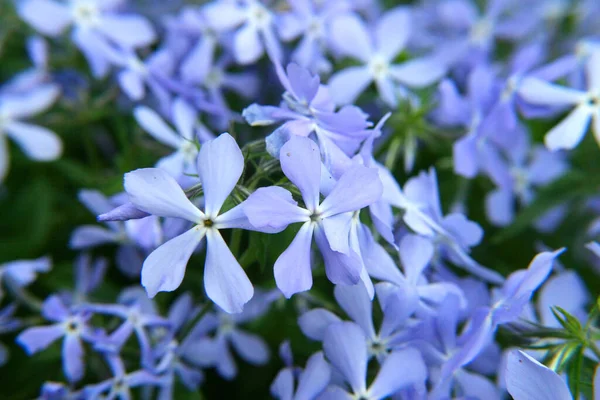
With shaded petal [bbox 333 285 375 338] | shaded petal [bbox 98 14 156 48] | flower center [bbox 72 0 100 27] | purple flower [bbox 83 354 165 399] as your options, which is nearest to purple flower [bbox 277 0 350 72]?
shaded petal [bbox 98 14 156 48]

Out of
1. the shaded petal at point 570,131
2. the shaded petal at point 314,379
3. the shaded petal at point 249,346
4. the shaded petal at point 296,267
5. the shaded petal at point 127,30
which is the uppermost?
the shaded petal at point 127,30

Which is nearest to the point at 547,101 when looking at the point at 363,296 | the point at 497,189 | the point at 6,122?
the point at 497,189

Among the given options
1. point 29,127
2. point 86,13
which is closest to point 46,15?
point 86,13

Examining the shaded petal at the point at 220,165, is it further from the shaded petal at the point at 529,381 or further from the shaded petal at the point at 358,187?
the shaded petal at the point at 529,381

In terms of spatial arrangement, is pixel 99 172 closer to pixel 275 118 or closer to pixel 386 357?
pixel 275 118

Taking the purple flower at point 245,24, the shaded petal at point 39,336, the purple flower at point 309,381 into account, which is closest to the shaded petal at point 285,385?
the purple flower at point 309,381

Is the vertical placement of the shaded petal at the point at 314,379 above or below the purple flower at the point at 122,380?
above

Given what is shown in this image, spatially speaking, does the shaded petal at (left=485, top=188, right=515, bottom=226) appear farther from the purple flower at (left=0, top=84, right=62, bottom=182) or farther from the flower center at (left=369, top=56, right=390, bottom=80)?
the purple flower at (left=0, top=84, right=62, bottom=182)
